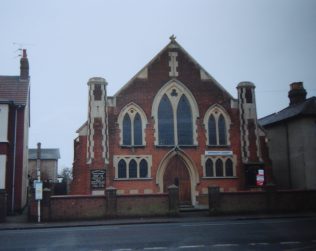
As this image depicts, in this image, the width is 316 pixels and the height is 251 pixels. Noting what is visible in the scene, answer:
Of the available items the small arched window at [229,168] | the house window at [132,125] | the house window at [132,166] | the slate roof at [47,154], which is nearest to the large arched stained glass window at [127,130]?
the house window at [132,125]

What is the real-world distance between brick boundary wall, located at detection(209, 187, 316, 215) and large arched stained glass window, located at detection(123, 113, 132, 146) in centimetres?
750

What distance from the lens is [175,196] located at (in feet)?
73.4

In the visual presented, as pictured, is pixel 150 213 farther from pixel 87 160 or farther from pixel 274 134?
pixel 274 134

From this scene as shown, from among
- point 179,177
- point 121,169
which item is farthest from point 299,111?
point 121,169

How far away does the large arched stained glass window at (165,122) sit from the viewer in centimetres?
2772

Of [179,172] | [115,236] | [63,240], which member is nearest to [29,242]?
[63,240]

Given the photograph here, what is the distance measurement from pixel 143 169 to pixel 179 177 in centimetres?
269

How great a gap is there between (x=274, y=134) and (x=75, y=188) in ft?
58.3

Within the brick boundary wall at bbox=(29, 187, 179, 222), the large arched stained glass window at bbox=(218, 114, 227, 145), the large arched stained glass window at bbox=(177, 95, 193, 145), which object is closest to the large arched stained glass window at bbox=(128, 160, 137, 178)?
the large arched stained glass window at bbox=(177, 95, 193, 145)

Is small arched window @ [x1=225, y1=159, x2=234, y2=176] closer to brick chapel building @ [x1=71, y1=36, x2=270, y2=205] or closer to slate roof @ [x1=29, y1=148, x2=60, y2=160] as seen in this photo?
brick chapel building @ [x1=71, y1=36, x2=270, y2=205]

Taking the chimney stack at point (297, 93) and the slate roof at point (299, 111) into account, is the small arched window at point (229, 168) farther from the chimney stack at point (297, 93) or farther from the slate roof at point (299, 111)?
the chimney stack at point (297, 93)

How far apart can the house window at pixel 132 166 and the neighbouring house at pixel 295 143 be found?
11.7 m

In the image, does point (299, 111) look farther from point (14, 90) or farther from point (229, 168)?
point (14, 90)

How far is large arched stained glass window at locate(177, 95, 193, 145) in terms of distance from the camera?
27.9 metres
